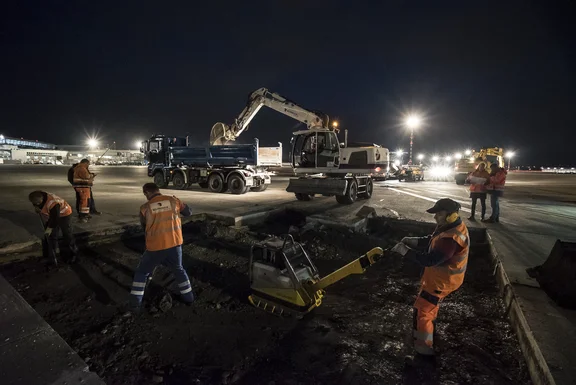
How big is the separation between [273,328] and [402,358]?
1.35m

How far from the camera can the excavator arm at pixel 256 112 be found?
12.0m

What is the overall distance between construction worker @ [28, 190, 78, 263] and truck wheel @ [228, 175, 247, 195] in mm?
8354

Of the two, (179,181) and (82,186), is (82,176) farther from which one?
(179,181)

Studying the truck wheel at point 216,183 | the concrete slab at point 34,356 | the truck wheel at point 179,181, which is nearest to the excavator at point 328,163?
the truck wheel at point 216,183

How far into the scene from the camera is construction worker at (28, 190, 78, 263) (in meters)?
4.67

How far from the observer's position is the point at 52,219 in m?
4.70

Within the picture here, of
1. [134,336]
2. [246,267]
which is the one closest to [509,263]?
[246,267]

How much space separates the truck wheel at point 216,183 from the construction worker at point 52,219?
877 cm

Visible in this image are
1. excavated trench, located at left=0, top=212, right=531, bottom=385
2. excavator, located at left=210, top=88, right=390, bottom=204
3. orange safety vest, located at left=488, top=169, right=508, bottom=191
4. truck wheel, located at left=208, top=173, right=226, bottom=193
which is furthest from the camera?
truck wheel, located at left=208, top=173, right=226, bottom=193

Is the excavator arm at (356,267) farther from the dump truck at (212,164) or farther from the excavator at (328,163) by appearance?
the dump truck at (212,164)

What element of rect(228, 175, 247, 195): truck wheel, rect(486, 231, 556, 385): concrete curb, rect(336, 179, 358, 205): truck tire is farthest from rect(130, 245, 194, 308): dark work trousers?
rect(228, 175, 247, 195): truck wheel

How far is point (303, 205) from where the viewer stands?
10.0 meters

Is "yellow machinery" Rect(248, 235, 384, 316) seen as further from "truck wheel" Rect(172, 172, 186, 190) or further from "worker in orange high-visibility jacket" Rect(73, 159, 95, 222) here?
"truck wheel" Rect(172, 172, 186, 190)

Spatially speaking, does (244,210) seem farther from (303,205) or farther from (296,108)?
(296,108)
